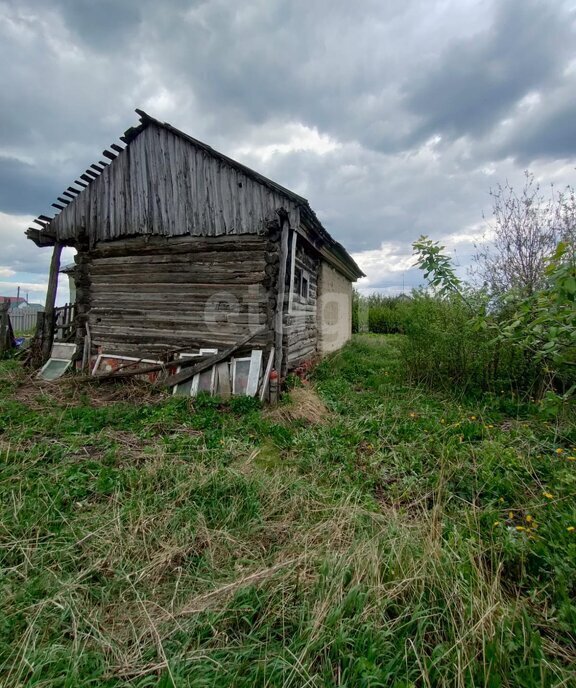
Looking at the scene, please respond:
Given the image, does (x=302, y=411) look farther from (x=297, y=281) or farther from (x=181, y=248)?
(x=181, y=248)

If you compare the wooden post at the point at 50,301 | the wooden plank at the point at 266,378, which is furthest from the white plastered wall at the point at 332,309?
the wooden post at the point at 50,301

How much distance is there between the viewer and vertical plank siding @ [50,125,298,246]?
20.3ft

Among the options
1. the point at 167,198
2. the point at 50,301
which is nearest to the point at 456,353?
the point at 167,198

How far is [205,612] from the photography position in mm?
1848

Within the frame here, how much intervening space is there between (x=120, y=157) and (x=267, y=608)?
27.9 ft

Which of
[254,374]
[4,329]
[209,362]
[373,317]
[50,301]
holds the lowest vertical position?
[254,374]

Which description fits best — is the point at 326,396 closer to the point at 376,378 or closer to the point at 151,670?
the point at 376,378

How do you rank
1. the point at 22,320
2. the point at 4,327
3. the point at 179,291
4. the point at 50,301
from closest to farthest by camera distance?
1. the point at 179,291
2. the point at 50,301
3. the point at 4,327
4. the point at 22,320

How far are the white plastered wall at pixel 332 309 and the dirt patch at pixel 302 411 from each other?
3881 mm

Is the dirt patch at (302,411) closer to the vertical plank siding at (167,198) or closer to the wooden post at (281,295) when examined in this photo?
the wooden post at (281,295)

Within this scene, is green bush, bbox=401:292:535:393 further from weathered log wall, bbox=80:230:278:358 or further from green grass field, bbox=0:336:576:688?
weathered log wall, bbox=80:230:278:358

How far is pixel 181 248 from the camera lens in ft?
22.3

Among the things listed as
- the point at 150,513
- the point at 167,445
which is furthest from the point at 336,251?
the point at 150,513

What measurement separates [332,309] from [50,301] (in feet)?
26.0
